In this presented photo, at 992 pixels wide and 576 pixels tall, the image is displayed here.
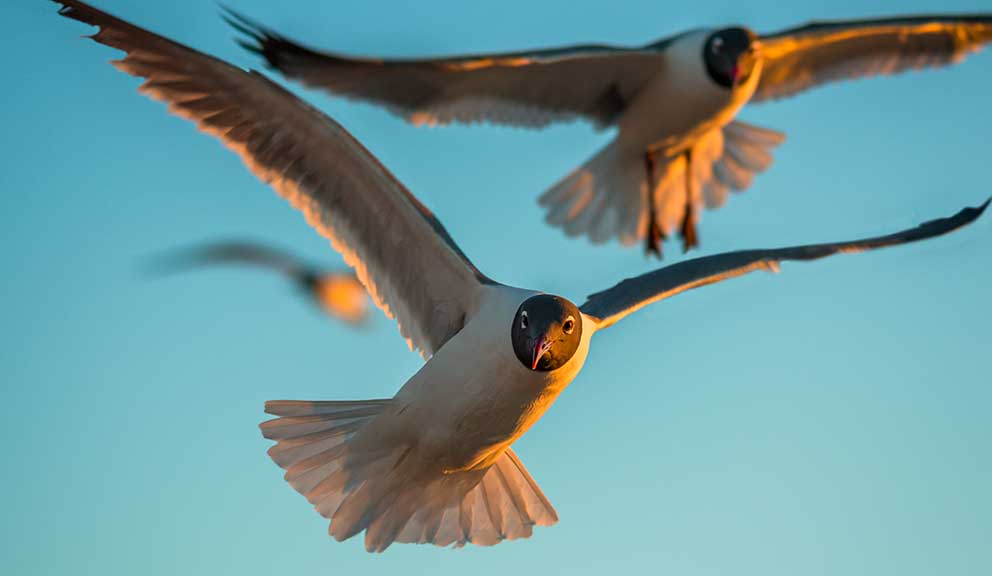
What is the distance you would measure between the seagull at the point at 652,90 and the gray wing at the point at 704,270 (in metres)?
2.30

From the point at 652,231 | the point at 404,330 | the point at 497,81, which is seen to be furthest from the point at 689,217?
the point at 404,330

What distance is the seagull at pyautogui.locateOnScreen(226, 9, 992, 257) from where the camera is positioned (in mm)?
8453

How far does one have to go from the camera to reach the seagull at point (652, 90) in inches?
333

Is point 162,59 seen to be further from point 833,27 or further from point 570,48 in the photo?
point 833,27

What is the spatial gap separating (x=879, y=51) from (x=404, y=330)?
4.99m

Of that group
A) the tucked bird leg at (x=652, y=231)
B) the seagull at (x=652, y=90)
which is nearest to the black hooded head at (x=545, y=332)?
the seagull at (x=652, y=90)

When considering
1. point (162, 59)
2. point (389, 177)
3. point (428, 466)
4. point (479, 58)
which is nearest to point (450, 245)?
point (389, 177)

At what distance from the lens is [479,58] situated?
8.24 metres

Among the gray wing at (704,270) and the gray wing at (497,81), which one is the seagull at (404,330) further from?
the gray wing at (497,81)

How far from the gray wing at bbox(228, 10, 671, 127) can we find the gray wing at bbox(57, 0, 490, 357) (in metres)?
2.00

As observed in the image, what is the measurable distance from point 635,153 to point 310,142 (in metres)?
4.32

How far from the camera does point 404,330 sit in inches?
239

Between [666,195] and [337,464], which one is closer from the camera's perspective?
[337,464]

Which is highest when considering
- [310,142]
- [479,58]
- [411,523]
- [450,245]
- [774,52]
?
[774,52]
